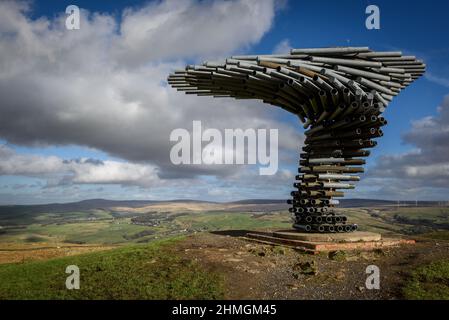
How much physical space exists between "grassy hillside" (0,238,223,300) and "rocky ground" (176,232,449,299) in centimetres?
73

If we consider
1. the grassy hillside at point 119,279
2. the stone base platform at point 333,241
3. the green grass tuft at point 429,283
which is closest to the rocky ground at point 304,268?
the green grass tuft at point 429,283

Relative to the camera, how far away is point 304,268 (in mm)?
11500

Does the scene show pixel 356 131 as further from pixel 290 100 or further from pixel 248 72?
pixel 248 72

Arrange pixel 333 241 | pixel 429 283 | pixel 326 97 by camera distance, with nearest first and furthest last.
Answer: pixel 429 283 → pixel 333 241 → pixel 326 97

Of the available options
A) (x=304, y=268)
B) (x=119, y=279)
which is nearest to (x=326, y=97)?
(x=304, y=268)

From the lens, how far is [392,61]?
16.8 metres

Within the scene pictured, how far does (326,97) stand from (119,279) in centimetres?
1075

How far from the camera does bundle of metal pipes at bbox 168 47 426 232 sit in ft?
49.6

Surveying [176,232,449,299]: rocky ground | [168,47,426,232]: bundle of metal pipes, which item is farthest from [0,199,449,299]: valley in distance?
[168,47,426,232]: bundle of metal pipes

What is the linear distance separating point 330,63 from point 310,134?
324 centimetres

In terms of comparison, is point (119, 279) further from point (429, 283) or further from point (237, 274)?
point (429, 283)

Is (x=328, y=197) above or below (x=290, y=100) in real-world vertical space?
below

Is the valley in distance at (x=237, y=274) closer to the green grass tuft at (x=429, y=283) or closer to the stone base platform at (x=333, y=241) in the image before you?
the green grass tuft at (x=429, y=283)
